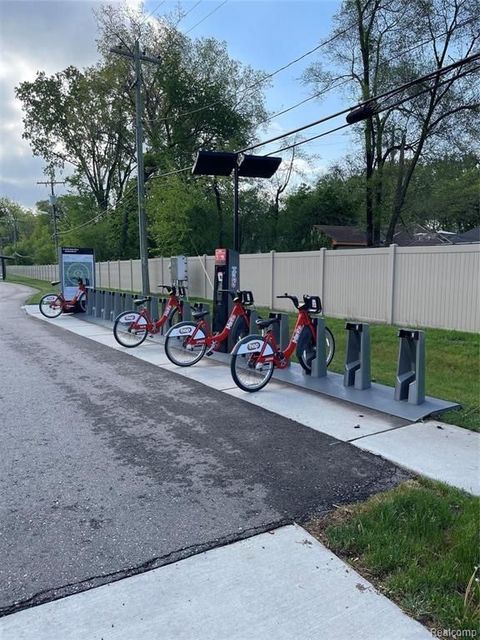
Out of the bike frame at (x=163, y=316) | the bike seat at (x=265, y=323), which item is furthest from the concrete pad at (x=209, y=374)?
the bike frame at (x=163, y=316)

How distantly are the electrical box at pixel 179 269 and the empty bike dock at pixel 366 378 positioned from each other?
12014mm

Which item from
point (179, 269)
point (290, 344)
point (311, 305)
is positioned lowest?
point (290, 344)

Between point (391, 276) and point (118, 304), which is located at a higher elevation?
point (391, 276)

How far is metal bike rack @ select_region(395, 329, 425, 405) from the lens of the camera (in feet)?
16.8

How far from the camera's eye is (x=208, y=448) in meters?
4.07

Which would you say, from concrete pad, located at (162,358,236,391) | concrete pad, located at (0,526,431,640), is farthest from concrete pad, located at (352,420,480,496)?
concrete pad, located at (162,358,236,391)

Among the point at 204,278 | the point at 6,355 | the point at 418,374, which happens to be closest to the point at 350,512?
the point at 418,374

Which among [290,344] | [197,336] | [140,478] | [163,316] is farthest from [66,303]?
[140,478]

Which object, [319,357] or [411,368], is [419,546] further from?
[319,357]

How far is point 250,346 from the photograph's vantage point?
5871mm

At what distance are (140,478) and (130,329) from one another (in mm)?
5615

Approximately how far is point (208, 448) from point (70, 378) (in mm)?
3270

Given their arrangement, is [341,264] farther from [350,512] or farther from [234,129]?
[234,129]

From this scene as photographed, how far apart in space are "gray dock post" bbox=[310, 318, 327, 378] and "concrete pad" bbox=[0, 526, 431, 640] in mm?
3926
